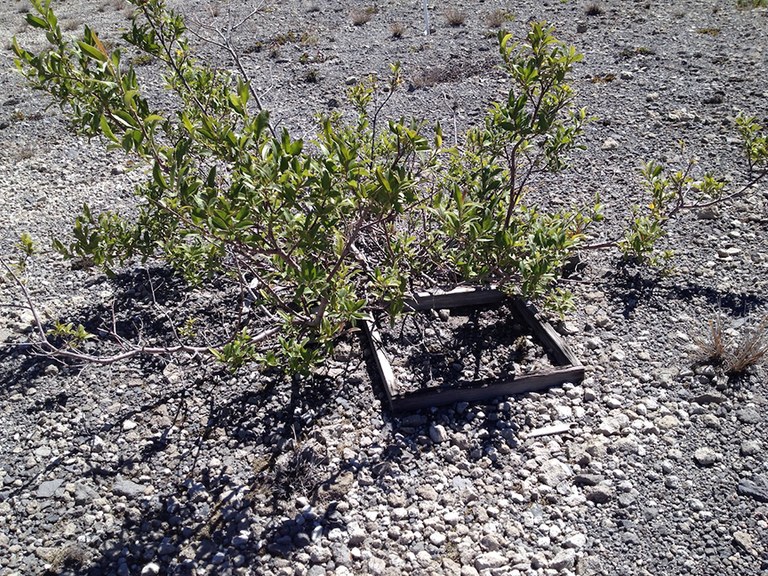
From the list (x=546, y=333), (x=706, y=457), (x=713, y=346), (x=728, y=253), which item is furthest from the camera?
(x=728, y=253)

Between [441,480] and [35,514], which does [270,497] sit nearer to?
[441,480]

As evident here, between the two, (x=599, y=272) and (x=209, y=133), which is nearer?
(x=209, y=133)

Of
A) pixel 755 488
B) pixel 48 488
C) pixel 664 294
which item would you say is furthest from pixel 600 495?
pixel 48 488

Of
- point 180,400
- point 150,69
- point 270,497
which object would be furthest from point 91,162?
point 270,497

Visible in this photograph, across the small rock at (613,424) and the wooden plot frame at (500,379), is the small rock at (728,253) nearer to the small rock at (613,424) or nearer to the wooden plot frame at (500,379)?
the wooden plot frame at (500,379)

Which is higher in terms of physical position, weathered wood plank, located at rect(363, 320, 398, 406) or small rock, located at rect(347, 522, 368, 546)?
weathered wood plank, located at rect(363, 320, 398, 406)

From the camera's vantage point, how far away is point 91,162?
6949 mm

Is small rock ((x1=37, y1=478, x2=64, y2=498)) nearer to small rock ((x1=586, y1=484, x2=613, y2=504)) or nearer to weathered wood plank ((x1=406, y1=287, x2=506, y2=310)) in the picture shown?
weathered wood plank ((x1=406, y1=287, x2=506, y2=310))

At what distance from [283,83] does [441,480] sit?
22.9 ft

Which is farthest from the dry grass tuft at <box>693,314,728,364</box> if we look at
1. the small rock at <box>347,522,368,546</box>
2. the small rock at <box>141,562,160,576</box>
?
the small rock at <box>141,562,160,576</box>

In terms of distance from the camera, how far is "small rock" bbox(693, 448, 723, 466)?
301cm

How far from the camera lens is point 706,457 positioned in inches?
119

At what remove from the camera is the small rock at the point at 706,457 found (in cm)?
301

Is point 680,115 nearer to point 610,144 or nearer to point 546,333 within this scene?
point 610,144
